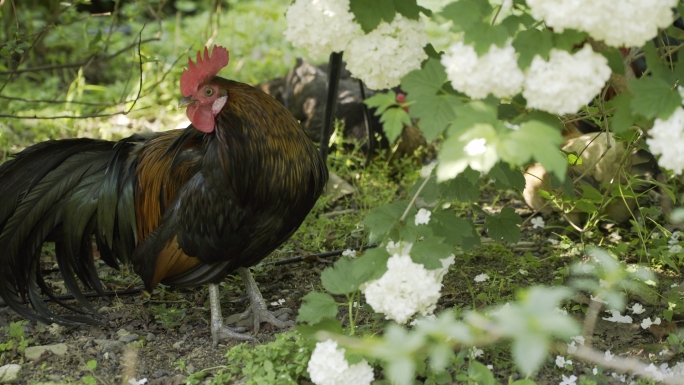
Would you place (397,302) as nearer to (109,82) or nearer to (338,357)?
(338,357)

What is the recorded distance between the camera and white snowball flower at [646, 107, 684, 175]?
207 cm

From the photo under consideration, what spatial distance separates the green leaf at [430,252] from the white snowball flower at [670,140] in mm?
746

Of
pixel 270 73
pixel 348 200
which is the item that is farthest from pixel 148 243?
pixel 270 73

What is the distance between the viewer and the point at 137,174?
Result: 3.73 m

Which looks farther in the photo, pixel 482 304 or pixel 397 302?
pixel 482 304

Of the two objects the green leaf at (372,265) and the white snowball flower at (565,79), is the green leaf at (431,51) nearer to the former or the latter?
the white snowball flower at (565,79)

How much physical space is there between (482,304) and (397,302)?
4.73ft

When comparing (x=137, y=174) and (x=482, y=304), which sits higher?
(x=137, y=174)

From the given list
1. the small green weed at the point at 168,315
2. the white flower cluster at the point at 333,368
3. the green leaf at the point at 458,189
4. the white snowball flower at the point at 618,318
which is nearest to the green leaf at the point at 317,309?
the white flower cluster at the point at 333,368

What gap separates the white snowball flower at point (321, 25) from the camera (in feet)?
7.79

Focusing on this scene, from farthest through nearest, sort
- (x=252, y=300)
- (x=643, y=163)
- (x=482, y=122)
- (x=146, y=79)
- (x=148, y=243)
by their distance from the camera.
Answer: (x=146, y=79), (x=643, y=163), (x=252, y=300), (x=148, y=243), (x=482, y=122)

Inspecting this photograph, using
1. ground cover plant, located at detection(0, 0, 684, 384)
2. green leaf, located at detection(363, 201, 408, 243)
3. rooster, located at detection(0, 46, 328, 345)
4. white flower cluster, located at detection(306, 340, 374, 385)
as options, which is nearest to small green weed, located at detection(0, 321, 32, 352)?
ground cover plant, located at detection(0, 0, 684, 384)

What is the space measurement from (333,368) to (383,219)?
1.85 feet

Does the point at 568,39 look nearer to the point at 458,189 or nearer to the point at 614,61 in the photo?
the point at 614,61
